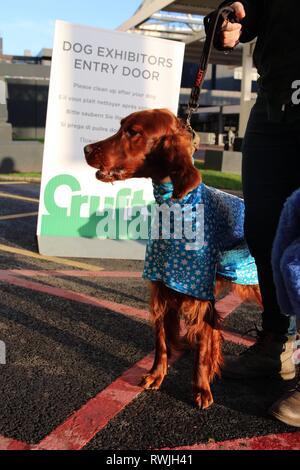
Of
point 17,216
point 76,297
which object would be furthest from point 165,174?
point 17,216

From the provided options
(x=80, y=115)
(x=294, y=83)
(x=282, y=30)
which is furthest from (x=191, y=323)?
(x=80, y=115)

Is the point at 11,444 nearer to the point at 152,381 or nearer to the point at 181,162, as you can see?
the point at 152,381

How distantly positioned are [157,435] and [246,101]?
54.5 feet

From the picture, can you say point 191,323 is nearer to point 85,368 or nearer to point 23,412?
point 85,368

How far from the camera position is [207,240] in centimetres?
236

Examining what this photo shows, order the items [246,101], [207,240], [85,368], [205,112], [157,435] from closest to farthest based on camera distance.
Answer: [157,435] → [207,240] → [85,368] → [246,101] → [205,112]

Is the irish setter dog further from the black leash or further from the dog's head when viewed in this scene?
the black leash

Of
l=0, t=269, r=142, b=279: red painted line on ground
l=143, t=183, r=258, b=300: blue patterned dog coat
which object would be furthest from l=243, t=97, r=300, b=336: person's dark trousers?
l=0, t=269, r=142, b=279: red painted line on ground

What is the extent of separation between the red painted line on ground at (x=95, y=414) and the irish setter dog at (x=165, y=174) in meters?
0.11

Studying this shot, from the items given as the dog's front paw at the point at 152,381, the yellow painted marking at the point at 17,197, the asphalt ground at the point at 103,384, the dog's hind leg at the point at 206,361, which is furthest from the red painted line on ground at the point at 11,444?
the yellow painted marking at the point at 17,197

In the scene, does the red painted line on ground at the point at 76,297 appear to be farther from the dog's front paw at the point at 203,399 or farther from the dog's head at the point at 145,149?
the dog's head at the point at 145,149

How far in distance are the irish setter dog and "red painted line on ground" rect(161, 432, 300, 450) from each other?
1.01 ft

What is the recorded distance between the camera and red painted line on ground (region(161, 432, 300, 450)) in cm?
200

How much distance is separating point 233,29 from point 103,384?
6.09 ft
